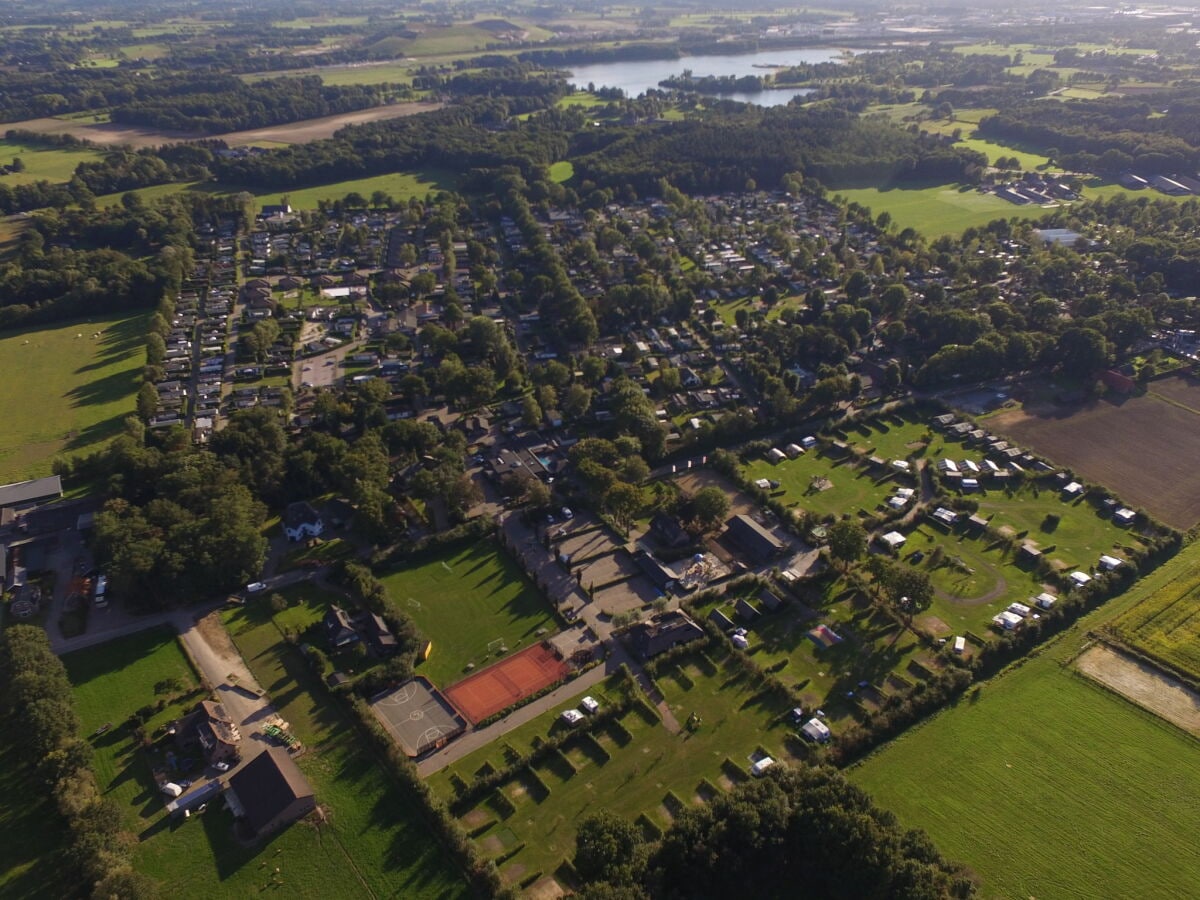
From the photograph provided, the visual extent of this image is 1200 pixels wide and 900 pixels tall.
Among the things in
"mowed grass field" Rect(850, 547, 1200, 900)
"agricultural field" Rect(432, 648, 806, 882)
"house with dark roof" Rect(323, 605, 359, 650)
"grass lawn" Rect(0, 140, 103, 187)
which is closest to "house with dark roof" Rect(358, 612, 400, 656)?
"house with dark roof" Rect(323, 605, 359, 650)

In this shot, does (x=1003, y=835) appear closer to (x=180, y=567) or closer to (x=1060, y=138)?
(x=180, y=567)

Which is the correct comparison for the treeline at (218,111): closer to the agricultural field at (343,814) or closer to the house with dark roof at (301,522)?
the house with dark roof at (301,522)

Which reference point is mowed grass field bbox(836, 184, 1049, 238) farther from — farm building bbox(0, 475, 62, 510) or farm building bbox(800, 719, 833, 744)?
farm building bbox(0, 475, 62, 510)

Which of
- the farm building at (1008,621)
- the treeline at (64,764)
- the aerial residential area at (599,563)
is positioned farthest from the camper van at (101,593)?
the farm building at (1008,621)

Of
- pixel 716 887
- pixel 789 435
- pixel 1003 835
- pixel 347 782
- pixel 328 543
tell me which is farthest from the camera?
pixel 789 435

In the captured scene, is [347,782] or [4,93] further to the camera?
[4,93]

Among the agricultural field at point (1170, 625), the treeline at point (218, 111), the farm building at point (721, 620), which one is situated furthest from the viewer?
the treeline at point (218, 111)

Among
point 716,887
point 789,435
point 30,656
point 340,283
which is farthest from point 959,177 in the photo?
point 30,656
